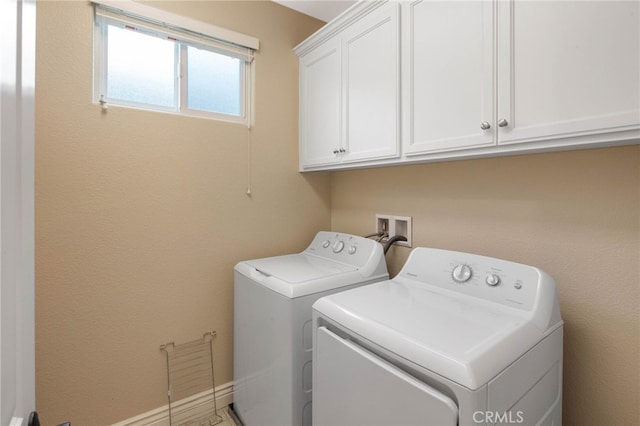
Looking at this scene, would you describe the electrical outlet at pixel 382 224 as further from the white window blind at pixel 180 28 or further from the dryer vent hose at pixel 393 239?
the white window blind at pixel 180 28

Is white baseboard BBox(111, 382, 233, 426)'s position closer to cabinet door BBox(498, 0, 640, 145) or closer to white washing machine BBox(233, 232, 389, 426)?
white washing machine BBox(233, 232, 389, 426)

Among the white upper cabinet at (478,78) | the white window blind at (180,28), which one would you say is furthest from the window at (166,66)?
the white upper cabinet at (478,78)

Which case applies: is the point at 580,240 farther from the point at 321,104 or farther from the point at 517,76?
the point at 321,104

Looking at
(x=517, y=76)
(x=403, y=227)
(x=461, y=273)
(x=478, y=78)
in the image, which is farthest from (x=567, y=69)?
(x=403, y=227)

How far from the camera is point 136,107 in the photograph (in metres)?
1.58

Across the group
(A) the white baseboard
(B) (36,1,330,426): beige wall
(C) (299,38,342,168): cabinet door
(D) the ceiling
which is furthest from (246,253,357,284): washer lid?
(D) the ceiling

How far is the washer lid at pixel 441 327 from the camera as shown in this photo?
75 cm

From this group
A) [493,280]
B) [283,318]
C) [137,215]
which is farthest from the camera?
[137,215]

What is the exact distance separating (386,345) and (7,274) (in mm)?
851

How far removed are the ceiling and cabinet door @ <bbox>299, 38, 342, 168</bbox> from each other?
33 cm

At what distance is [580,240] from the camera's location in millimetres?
1131

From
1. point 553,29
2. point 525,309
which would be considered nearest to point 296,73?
point 553,29

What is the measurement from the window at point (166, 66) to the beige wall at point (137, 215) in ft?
0.26

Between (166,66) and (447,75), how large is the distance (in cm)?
150
